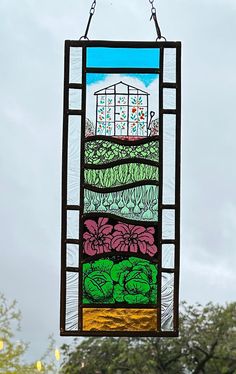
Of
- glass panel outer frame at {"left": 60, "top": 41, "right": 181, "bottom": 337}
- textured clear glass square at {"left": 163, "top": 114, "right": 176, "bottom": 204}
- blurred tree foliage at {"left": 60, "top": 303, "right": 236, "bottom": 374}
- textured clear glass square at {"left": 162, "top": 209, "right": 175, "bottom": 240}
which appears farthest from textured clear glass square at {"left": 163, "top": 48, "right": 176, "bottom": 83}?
blurred tree foliage at {"left": 60, "top": 303, "right": 236, "bottom": 374}

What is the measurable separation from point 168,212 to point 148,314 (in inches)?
13.8

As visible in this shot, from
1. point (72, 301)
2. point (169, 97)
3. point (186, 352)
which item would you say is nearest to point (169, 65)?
point (169, 97)

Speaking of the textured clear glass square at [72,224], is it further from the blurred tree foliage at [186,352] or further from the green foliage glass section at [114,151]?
the blurred tree foliage at [186,352]

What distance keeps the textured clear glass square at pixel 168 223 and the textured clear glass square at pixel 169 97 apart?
354 mm

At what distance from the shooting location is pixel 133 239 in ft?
10.6

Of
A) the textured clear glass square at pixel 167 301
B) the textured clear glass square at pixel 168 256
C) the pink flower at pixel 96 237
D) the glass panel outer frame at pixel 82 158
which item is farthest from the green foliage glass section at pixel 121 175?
the textured clear glass square at pixel 167 301

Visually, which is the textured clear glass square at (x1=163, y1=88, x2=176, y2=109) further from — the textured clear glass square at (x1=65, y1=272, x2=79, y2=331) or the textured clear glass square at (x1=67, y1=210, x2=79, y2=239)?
the textured clear glass square at (x1=65, y1=272, x2=79, y2=331)

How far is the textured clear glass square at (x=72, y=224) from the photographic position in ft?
10.5

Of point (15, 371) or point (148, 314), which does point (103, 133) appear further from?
point (15, 371)

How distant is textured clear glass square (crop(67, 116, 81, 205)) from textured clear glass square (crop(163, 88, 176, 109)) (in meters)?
0.30

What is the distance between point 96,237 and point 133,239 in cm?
13

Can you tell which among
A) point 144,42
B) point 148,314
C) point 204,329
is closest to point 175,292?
point 148,314

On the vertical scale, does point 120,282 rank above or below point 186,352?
above

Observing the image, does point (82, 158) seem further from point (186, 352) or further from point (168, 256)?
point (186, 352)
